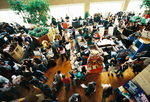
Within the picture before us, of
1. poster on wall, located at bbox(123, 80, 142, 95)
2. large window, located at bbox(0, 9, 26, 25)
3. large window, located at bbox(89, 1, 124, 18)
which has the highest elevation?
large window, located at bbox(89, 1, 124, 18)

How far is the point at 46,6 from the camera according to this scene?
19.2 feet

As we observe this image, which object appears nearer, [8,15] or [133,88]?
[133,88]

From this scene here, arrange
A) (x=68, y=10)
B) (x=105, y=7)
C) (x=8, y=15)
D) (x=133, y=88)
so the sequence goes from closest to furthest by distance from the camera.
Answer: (x=133, y=88) < (x=8, y=15) < (x=68, y=10) < (x=105, y=7)

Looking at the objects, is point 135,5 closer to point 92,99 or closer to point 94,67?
point 94,67

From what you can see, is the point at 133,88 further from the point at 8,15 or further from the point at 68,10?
the point at 8,15

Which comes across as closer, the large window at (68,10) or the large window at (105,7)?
the large window at (68,10)

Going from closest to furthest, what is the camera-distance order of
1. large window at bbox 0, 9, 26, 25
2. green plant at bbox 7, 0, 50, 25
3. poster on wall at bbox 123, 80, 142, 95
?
poster on wall at bbox 123, 80, 142, 95
green plant at bbox 7, 0, 50, 25
large window at bbox 0, 9, 26, 25

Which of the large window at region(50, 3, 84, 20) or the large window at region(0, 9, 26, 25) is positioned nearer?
the large window at region(0, 9, 26, 25)

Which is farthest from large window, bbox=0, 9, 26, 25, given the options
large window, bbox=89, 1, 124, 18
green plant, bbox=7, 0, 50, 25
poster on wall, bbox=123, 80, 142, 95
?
poster on wall, bbox=123, 80, 142, 95

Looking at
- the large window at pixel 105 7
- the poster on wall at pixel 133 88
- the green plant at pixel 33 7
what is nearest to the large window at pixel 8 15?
the green plant at pixel 33 7

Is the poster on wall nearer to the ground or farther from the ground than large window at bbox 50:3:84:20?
nearer to the ground

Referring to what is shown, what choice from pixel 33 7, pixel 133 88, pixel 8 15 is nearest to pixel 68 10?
pixel 33 7

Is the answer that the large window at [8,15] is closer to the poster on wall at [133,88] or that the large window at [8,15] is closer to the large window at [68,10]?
the large window at [68,10]

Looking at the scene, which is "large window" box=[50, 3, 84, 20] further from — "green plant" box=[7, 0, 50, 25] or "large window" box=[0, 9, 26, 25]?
"green plant" box=[7, 0, 50, 25]
